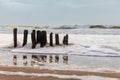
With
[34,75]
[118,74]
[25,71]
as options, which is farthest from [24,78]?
[118,74]

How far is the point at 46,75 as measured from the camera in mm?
12531

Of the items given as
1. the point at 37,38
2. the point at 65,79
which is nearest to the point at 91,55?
the point at 37,38

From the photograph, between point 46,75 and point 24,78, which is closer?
point 24,78

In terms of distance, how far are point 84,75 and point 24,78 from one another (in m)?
2.31

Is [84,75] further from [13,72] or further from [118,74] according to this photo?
[13,72]

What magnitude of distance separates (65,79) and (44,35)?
1670 cm

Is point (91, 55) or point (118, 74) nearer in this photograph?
point (118, 74)

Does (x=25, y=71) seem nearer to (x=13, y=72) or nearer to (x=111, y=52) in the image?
(x=13, y=72)

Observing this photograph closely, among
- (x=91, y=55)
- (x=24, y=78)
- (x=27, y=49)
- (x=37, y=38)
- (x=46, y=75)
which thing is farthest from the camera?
(x=37, y=38)

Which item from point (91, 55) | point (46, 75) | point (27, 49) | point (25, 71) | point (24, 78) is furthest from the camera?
point (27, 49)

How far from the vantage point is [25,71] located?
44.2 feet

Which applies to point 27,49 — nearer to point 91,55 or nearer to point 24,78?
point 91,55

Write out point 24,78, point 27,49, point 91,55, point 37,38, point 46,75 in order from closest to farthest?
point 24,78 → point 46,75 → point 91,55 → point 27,49 → point 37,38

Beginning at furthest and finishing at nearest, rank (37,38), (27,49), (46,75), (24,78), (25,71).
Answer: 1. (37,38)
2. (27,49)
3. (25,71)
4. (46,75)
5. (24,78)
